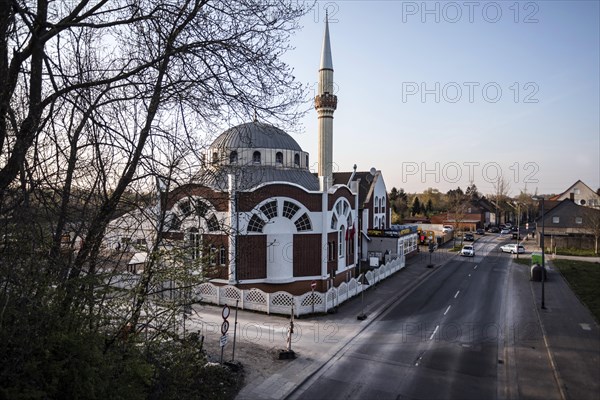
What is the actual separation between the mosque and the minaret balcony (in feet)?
0.23

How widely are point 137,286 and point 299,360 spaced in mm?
8649

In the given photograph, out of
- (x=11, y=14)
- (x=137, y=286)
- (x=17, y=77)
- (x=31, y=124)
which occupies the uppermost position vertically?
(x=11, y=14)

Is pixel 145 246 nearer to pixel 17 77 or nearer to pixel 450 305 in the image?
pixel 17 77

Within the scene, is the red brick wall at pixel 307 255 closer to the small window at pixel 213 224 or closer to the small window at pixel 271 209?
the small window at pixel 271 209

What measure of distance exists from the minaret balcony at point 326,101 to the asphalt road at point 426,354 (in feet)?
47.7

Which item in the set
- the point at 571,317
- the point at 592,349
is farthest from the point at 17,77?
the point at 571,317

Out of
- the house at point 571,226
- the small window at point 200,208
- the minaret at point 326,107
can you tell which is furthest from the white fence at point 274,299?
the house at point 571,226

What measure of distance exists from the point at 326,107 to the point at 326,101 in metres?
0.43

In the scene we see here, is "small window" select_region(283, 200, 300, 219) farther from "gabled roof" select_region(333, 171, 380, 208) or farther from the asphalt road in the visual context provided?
"gabled roof" select_region(333, 171, 380, 208)

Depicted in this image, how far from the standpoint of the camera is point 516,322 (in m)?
18.8

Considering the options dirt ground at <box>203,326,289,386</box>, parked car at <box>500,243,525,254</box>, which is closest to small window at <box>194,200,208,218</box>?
dirt ground at <box>203,326,289,386</box>

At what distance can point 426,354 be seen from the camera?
14.6 metres

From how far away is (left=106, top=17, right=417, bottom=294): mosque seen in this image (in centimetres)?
785

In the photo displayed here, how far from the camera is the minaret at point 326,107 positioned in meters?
28.8
